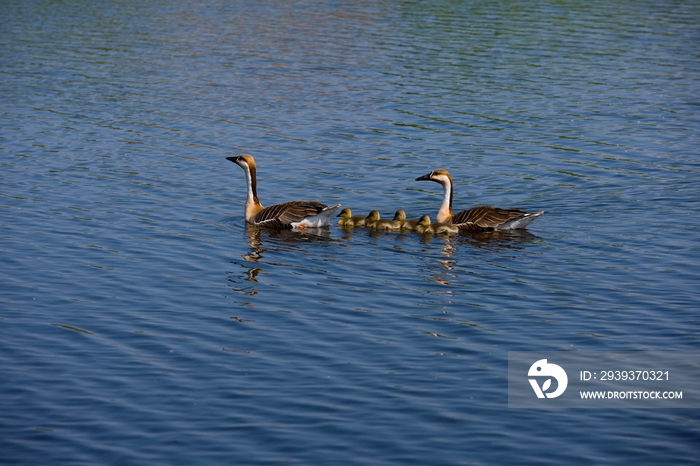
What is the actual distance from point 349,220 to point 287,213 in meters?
1.35

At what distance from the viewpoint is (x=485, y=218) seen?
20.4 m

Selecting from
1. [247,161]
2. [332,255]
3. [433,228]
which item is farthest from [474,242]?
[247,161]

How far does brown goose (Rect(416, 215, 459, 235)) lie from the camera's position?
20562 millimetres

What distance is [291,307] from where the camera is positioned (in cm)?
1595

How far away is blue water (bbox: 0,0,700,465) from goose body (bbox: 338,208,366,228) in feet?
1.70

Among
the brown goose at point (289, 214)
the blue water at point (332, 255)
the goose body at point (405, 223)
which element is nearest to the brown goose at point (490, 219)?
the blue water at point (332, 255)

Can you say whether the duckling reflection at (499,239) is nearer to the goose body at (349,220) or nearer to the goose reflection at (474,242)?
the goose reflection at (474,242)

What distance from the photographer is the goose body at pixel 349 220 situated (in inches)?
821

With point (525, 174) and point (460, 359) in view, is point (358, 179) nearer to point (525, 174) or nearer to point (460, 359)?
point (525, 174)

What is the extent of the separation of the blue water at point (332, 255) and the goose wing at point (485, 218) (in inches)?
19.5

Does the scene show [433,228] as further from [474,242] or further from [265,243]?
[265,243]

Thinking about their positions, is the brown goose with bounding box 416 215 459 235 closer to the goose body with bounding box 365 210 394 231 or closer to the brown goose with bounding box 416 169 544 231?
the brown goose with bounding box 416 169 544 231

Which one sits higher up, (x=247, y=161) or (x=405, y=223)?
(x=247, y=161)

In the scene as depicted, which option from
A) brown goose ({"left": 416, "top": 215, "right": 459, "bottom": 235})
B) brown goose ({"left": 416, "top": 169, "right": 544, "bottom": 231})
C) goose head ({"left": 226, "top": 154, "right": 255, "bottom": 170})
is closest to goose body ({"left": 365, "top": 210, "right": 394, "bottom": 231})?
brown goose ({"left": 416, "top": 215, "right": 459, "bottom": 235})
